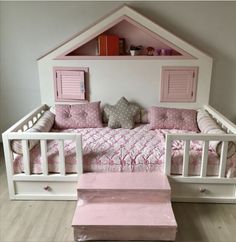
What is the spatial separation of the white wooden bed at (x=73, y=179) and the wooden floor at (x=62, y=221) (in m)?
0.07

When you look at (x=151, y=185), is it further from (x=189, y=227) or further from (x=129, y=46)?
(x=129, y=46)

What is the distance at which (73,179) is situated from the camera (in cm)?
234

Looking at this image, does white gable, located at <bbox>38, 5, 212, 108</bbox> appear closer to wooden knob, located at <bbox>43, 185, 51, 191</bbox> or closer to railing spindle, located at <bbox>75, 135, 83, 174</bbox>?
railing spindle, located at <bbox>75, 135, 83, 174</bbox>

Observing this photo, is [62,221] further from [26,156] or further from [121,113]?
[121,113]

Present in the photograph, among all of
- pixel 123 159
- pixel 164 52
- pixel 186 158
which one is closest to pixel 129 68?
pixel 164 52

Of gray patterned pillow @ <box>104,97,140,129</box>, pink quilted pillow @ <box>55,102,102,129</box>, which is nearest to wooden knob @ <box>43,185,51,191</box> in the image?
pink quilted pillow @ <box>55,102,102,129</box>

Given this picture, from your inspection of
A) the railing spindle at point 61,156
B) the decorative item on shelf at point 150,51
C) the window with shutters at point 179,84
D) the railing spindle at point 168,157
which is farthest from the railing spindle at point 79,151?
the decorative item on shelf at point 150,51

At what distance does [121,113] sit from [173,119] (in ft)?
1.86

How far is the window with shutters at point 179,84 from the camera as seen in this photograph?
3092 millimetres

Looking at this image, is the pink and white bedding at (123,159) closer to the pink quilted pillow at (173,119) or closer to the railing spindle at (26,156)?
the railing spindle at (26,156)

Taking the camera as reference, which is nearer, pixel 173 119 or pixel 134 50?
pixel 173 119

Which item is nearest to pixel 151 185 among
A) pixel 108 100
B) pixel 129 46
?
pixel 108 100

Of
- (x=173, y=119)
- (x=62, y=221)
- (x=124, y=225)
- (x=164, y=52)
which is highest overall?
(x=164, y=52)

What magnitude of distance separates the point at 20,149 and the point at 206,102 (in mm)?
2092
